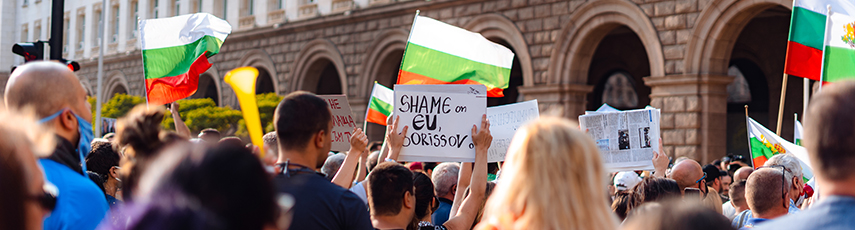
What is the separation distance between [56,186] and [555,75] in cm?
1469

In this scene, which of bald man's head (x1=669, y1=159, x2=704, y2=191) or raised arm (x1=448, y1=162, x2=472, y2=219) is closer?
raised arm (x1=448, y1=162, x2=472, y2=219)

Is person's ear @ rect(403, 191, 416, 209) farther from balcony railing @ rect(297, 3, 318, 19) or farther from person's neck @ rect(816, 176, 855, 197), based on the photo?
balcony railing @ rect(297, 3, 318, 19)

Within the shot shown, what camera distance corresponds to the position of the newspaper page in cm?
643

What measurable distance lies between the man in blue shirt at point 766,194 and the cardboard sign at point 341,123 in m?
3.38

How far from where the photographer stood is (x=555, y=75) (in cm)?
1658

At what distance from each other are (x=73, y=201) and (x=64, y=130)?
34 centimetres

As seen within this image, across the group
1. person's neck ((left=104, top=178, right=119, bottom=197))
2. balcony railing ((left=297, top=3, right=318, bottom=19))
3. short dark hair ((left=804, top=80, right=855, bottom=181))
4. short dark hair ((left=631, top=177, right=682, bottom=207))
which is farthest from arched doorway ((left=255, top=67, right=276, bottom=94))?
short dark hair ((left=804, top=80, right=855, bottom=181))

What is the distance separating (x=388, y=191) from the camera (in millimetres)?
3500

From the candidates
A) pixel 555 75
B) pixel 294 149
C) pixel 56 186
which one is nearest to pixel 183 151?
pixel 56 186

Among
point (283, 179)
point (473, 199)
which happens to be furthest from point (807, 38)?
point (283, 179)

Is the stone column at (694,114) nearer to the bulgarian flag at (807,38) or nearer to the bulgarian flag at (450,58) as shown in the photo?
the bulgarian flag at (807,38)

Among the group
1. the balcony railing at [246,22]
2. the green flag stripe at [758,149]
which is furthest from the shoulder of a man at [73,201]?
the balcony railing at [246,22]

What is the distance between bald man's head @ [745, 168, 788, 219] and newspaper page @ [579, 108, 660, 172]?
204 cm

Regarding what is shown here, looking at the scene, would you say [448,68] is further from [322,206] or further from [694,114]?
[694,114]
